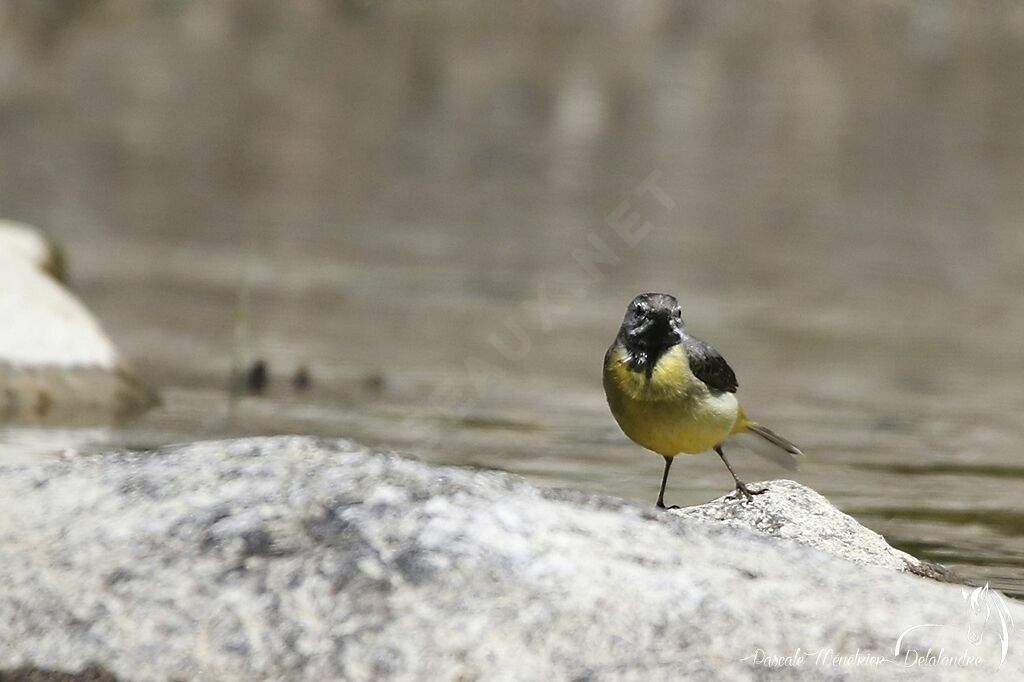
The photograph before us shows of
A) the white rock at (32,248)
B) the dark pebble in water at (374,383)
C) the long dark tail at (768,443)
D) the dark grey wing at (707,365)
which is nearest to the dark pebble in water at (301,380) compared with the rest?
the dark pebble in water at (374,383)

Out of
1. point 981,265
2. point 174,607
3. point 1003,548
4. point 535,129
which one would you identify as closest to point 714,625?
point 174,607

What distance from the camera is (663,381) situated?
6492mm

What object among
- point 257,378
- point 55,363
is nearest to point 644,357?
point 55,363

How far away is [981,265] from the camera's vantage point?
62.6ft

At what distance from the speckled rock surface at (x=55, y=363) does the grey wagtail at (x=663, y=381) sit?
4.72m

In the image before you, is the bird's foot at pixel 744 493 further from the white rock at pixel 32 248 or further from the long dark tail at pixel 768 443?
the white rock at pixel 32 248

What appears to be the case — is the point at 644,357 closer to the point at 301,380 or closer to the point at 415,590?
the point at 415,590

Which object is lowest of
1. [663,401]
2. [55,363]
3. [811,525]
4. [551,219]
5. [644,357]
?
[55,363]

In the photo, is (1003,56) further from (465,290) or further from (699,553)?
(699,553)

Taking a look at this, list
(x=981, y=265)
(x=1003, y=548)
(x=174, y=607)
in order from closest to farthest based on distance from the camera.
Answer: (x=174, y=607) → (x=1003, y=548) → (x=981, y=265)

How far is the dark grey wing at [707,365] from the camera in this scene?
6613mm

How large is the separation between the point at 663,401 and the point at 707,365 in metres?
0.25

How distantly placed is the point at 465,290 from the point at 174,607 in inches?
429

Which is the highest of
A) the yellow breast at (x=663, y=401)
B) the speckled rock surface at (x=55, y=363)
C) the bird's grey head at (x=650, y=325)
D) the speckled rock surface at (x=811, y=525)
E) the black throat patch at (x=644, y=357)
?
the bird's grey head at (x=650, y=325)
